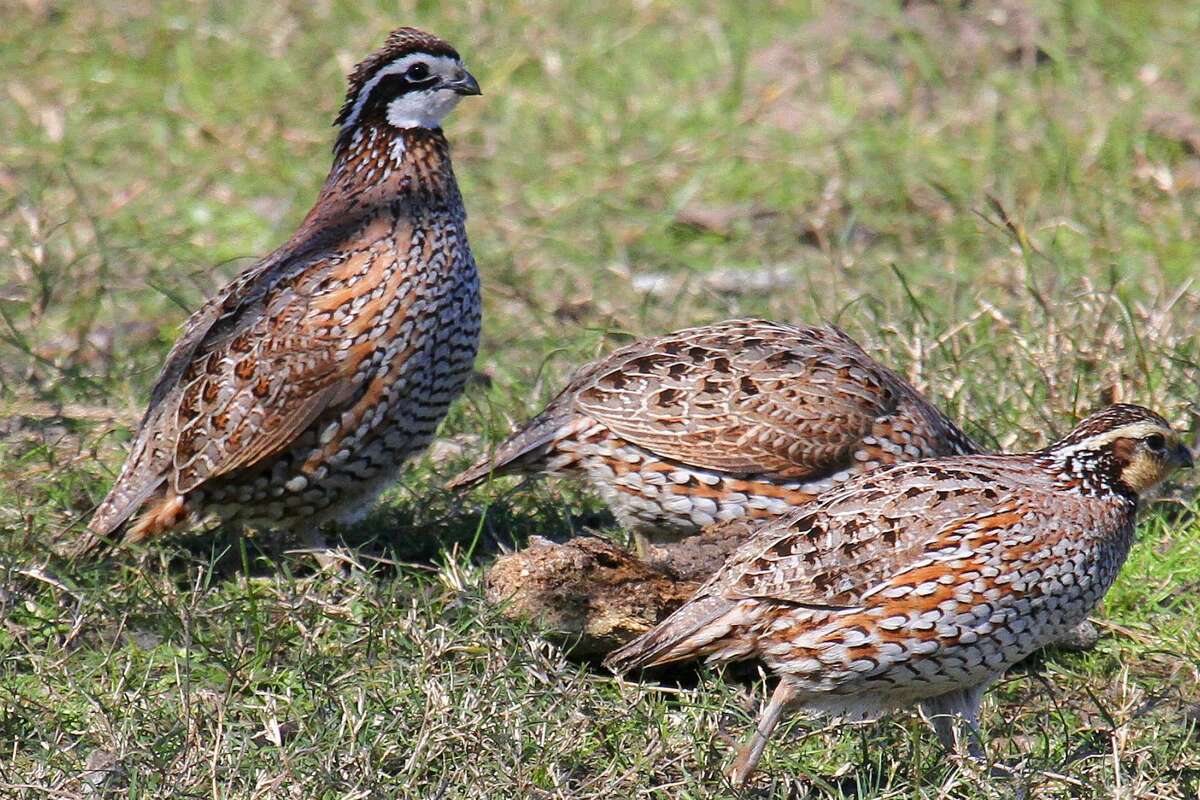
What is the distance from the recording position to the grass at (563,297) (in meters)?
4.72

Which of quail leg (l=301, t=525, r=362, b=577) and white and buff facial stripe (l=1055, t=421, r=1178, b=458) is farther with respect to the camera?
quail leg (l=301, t=525, r=362, b=577)

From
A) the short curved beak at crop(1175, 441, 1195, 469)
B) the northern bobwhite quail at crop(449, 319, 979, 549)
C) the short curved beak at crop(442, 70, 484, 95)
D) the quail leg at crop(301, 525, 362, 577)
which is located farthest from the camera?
the short curved beak at crop(442, 70, 484, 95)

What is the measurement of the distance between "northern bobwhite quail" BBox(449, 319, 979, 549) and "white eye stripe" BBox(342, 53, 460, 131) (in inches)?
48.8

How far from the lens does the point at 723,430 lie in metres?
5.82

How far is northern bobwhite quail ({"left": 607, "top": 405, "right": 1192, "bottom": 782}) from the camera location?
4.71 meters

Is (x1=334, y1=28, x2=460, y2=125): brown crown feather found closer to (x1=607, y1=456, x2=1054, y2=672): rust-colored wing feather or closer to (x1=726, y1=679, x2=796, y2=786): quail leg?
(x1=607, y1=456, x2=1054, y2=672): rust-colored wing feather

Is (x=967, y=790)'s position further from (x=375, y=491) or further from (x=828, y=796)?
(x=375, y=491)

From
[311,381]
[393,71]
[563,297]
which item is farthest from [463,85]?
[563,297]

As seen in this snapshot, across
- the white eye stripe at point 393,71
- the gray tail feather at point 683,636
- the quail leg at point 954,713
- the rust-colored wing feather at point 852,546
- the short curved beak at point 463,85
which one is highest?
the white eye stripe at point 393,71

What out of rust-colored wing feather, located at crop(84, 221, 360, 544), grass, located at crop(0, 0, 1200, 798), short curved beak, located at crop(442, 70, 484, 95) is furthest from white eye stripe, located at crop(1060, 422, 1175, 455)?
short curved beak, located at crop(442, 70, 484, 95)

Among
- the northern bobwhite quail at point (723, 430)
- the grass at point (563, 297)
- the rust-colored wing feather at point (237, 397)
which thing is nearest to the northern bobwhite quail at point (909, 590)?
the grass at point (563, 297)

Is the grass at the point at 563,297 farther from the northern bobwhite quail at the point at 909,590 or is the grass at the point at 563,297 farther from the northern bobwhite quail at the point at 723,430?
the northern bobwhite quail at the point at 723,430

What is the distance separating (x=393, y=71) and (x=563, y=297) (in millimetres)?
2080

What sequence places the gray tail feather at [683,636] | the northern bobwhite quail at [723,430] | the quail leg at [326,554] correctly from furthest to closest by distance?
1. the northern bobwhite quail at [723,430]
2. the quail leg at [326,554]
3. the gray tail feather at [683,636]
